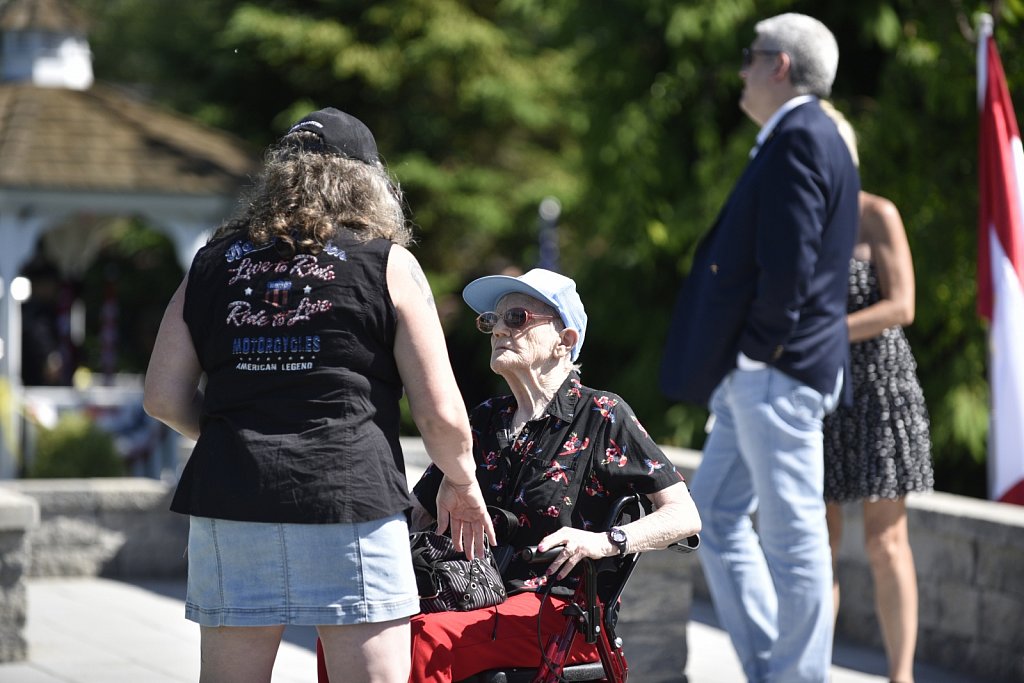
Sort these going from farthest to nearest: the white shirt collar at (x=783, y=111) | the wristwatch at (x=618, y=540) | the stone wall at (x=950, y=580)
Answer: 1. the stone wall at (x=950, y=580)
2. the white shirt collar at (x=783, y=111)
3. the wristwatch at (x=618, y=540)

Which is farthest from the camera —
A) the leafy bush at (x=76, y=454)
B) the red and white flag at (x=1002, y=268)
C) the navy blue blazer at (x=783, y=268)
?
the leafy bush at (x=76, y=454)

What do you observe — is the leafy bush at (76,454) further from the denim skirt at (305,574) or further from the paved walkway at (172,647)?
the denim skirt at (305,574)

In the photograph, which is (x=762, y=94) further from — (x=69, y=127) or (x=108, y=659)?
(x=69, y=127)

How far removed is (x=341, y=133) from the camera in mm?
2994

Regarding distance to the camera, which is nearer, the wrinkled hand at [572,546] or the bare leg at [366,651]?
the bare leg at [366,651]

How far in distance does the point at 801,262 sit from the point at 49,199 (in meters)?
9.98

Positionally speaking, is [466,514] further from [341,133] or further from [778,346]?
[778,346]

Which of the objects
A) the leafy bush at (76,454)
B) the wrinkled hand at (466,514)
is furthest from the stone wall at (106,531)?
the wrinkled hand at (466,514)

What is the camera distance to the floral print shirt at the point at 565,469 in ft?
10.6

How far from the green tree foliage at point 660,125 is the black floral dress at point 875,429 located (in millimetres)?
1629

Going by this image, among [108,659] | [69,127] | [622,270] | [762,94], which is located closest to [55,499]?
[108,659]

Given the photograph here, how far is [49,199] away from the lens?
12.9 m

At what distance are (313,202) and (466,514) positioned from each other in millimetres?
678

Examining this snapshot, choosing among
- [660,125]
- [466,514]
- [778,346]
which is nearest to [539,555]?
[466,514]
